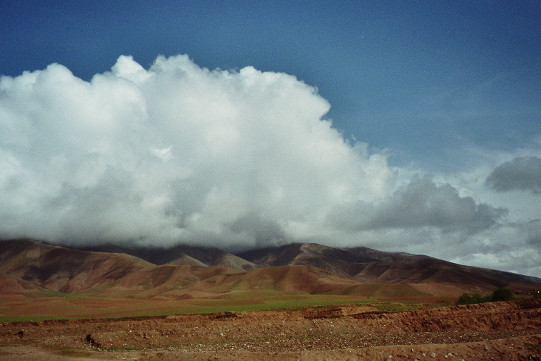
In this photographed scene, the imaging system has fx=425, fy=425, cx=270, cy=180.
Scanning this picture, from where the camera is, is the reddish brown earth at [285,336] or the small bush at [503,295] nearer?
the reddish brown earth at [285,336]

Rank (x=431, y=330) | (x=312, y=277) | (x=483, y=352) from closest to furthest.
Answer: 1. (x=483, y=352)
2. (x=431, y=330)
3. (x=312, y=277)

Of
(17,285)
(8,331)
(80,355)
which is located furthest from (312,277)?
(80,355)

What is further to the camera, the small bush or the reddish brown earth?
the small bush

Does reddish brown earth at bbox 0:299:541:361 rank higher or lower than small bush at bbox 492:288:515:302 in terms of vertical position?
lower

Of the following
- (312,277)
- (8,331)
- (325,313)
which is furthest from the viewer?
(312,277)

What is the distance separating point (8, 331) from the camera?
4162cm

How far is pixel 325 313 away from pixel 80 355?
2591cm

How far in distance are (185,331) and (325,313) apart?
17.3 meters

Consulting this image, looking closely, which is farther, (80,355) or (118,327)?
(118,327)

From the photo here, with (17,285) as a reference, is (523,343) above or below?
above

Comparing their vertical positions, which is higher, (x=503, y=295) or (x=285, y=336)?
(x=503, y=295)

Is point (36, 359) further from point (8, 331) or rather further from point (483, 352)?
point (483, 352)

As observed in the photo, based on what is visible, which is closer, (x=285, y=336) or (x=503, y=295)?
(x=285, y=336)

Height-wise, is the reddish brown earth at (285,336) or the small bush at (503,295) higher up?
the small bush at (503,295)
